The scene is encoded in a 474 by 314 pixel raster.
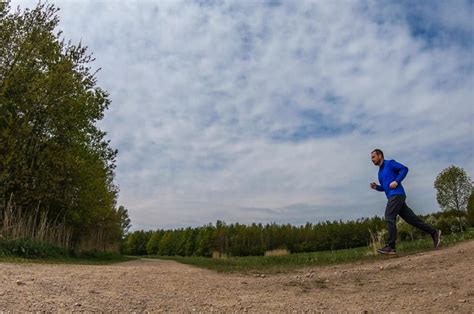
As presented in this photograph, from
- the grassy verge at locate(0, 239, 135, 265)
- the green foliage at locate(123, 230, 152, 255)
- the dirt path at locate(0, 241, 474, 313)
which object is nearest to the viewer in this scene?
the dirt path at locate(0, 241, 474, 313)

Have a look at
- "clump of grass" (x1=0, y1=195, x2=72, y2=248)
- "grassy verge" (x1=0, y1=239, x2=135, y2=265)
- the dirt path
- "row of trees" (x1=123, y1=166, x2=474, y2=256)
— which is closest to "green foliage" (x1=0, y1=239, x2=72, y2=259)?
"grassy verge" (x1=0, y1=239, x2=135, y2=265)

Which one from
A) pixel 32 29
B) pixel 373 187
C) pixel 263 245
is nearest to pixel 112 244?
pixel 263 245

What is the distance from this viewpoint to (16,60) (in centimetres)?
1670

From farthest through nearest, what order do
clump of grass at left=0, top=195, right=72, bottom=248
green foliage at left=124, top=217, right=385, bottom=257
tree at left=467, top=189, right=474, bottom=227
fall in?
green foliage at left=124, top=217, right=385, bottom=257 → tree at left=467, top=189, right=474, bottom=227 → clump of grass at left=0, top=195, right=72, bottom=248

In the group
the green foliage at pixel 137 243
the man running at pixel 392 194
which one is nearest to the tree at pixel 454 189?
the man running at pixel 392 194

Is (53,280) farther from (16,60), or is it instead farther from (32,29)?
(32,29)

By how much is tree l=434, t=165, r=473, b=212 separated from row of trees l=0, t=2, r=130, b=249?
18130 mm

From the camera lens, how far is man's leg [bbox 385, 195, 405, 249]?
8625 mm

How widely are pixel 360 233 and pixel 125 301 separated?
3421 cm

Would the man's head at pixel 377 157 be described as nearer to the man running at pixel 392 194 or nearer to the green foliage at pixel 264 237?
the man running at pixel 392 194

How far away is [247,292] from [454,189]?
21.4 metres

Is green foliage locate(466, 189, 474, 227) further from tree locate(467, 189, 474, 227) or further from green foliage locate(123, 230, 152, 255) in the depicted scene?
green foliage locate(123, 230, 152, 255)

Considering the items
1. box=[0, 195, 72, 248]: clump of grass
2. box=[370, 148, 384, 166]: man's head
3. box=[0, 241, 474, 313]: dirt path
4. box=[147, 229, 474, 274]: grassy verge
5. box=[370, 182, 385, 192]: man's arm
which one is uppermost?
box=[370, 148, 384, 166]: man's head

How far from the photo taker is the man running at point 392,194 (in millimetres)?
8648
